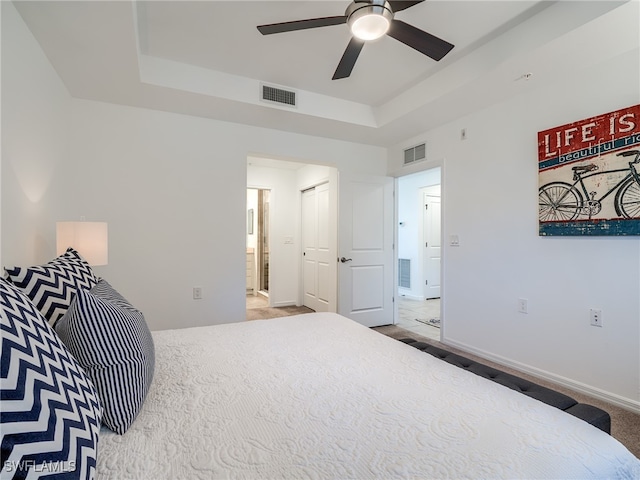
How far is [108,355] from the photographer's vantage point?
874mm

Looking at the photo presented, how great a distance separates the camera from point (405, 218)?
6.37 metres

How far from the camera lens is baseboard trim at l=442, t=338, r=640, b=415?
2.07 metres

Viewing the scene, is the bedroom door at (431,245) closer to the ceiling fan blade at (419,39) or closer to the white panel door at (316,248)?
the white panel door at (316,248)

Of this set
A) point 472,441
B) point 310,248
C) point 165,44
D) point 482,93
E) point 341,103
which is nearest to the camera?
point 472,441

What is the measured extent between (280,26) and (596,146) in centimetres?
228

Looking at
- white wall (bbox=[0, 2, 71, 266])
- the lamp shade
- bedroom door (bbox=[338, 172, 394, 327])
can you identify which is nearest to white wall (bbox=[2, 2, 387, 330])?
white wall (bbox=[0, 2, 71, 266])

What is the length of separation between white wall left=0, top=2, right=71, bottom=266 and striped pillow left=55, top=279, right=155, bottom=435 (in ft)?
3.70

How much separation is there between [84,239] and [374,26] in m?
2.22

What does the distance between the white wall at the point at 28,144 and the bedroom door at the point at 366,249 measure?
2.76 m

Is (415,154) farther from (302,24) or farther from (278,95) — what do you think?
(302,24)

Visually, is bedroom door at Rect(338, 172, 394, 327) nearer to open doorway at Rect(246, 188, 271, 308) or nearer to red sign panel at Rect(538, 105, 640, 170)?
red sign panel at Rect(538, 105, 640, 170)

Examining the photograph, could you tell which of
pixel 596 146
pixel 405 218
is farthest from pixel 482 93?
pixel 405 218

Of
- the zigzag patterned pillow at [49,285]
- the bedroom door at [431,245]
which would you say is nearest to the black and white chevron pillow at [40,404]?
the zigzag patterned pillow at [49,285]

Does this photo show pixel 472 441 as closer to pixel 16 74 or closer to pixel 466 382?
pixel 466 382
